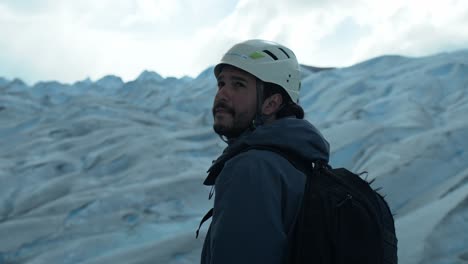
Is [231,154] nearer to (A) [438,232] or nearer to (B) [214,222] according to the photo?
(B) [214,222]

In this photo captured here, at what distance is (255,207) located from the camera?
1.31 m

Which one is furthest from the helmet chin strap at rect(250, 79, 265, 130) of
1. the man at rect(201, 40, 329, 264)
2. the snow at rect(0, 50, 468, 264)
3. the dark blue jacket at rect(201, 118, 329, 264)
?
the snow at rect(0, 50, 468, 264)

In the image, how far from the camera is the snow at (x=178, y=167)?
5016 mm

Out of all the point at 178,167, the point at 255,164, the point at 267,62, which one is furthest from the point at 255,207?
the point at 178,167

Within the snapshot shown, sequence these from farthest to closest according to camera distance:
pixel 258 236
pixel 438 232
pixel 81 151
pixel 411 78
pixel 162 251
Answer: pixel 411 78, pixel 81 151, pixel 162 251, pixel 438 232, pixel 258 236

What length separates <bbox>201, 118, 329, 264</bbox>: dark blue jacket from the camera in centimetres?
130

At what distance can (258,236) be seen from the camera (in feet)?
4.27

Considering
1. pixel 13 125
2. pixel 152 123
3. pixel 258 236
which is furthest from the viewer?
pixel 13 125

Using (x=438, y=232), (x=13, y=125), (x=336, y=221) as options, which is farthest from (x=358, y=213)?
(x=13, y=125)

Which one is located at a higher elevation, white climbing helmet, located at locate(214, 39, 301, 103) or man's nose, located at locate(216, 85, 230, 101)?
white climbing helmet, located at locate(214, 39, 301, 103)

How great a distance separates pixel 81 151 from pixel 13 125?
21.8 feet

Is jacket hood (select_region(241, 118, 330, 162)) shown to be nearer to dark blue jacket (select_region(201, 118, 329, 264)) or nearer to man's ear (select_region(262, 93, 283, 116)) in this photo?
dark blue jacket (select_region(201, 118, 329, 264))

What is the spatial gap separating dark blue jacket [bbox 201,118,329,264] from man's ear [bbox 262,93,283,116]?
32 cm

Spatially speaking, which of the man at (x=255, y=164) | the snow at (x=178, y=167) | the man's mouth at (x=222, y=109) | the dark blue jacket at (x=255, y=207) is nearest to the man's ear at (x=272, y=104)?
the man at (x=255, y=164)
